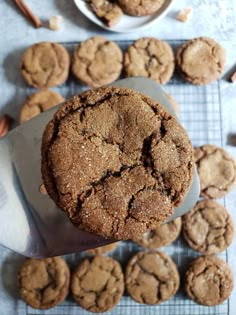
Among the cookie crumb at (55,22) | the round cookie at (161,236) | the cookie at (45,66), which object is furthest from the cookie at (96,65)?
the round cookie at (161,236)

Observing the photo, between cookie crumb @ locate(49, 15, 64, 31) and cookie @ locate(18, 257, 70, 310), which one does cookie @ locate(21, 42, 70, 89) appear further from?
cookie @ locate(18, 257, 70, 310)

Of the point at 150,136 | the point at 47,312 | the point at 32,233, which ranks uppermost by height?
the point at 150,136

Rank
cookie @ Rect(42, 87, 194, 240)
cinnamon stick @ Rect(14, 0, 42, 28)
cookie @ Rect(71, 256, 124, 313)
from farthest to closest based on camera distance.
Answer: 1. cinnamon stick @ Rect(14, 0, 42, 28)
2. cookie @ Rect(71, 256, 124, 313)
3. cookie @ Rect(42, 87, 194, 240)

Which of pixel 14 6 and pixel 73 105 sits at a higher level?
pixel 14 6

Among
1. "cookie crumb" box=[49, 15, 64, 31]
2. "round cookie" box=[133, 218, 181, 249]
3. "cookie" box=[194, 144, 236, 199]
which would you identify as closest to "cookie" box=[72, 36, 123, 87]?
"cookie crumb" box=[49, 15, 64, 31]

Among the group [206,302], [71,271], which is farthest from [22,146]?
[206,302]

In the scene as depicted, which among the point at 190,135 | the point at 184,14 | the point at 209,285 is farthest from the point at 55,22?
the point at 209,285

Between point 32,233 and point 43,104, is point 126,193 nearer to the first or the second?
point 32,233
